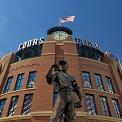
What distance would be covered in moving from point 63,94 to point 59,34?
2661 cm

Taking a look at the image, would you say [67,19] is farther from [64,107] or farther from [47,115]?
[64,107]

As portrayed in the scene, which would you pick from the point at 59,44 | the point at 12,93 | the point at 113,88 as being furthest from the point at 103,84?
the point at 12,93

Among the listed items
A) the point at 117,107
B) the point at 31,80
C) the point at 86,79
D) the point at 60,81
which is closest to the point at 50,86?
the point at 31,80

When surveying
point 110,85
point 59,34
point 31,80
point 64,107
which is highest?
point 59,34

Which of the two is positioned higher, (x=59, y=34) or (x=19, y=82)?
(x=59, y=34)

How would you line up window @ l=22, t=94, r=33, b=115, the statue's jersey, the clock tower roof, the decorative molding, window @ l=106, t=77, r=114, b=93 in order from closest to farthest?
the statue's jersey, the decorative molding, window @ l=22, t=94, r=33, b=115, window @ l=106, t=77, r=114, b=93, the clock tower roof

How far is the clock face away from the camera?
31855mm

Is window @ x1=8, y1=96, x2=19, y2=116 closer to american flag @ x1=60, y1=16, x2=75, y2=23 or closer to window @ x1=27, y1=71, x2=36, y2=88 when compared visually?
window @ x1=27, y1=71, x2=36, y2=88

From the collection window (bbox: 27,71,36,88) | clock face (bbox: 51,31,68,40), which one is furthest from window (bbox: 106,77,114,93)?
window (bbox: 27,71,36,88)

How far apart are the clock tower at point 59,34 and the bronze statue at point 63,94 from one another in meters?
24.2

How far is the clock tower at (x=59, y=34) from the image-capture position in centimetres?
3125

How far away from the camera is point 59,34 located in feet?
107

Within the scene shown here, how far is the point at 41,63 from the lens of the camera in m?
28.0

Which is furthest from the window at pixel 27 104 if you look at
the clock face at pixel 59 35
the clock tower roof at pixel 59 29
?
the clock tower roof at pixel 59 29
